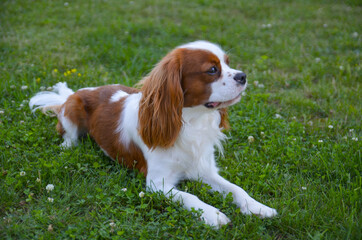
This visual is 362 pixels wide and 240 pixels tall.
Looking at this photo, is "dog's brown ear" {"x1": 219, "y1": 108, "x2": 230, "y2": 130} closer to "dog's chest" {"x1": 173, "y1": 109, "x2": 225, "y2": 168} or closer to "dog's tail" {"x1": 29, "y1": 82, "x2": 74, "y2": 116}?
"dog's chest" {"x1": 173, "y1": 109, "x2": 225, "y2": 168}

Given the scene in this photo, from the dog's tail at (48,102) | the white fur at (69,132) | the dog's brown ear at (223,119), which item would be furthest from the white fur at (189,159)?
the dog's tail at (48,102)

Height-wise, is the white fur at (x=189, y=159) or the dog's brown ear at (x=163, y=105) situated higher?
the dog's brown ear at (x=163, y=105)

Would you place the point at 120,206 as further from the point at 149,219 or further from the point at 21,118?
the point at 21,118

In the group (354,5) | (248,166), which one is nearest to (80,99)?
(248,166)

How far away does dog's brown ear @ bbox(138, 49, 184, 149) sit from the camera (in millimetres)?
2693

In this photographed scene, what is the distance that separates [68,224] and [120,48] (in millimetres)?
3527

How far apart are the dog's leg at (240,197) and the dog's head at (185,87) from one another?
1.60ft

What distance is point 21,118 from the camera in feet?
12.4

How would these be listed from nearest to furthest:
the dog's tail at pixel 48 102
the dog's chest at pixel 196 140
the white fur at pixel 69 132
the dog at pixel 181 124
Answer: the dog at pixel 181 124, the dog's chest at pixel 196 140, the white fur at pixel 69 132, the dog's tail at pixel 48 102

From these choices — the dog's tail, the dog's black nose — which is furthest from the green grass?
the dog's black nose

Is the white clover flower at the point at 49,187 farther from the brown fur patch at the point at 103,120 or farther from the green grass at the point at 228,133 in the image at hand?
the brown fur patch at the point at 103,120

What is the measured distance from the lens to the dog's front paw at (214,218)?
2428 mm

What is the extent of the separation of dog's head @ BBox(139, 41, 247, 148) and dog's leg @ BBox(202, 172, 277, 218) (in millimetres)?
486

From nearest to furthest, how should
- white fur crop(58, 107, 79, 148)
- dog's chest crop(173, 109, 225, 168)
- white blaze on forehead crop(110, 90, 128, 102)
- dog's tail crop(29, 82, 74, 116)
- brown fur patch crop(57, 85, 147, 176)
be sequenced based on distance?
dog's chest crop(173, 109, 225, 168) < brown fur patch crop(57, 85, 147, 176) < white blaze on forehead crop(110, 90, 128, 102) < white fur crop(58, 107, 79, 148) < dog's tail crop(29, 82, 74, 116)
